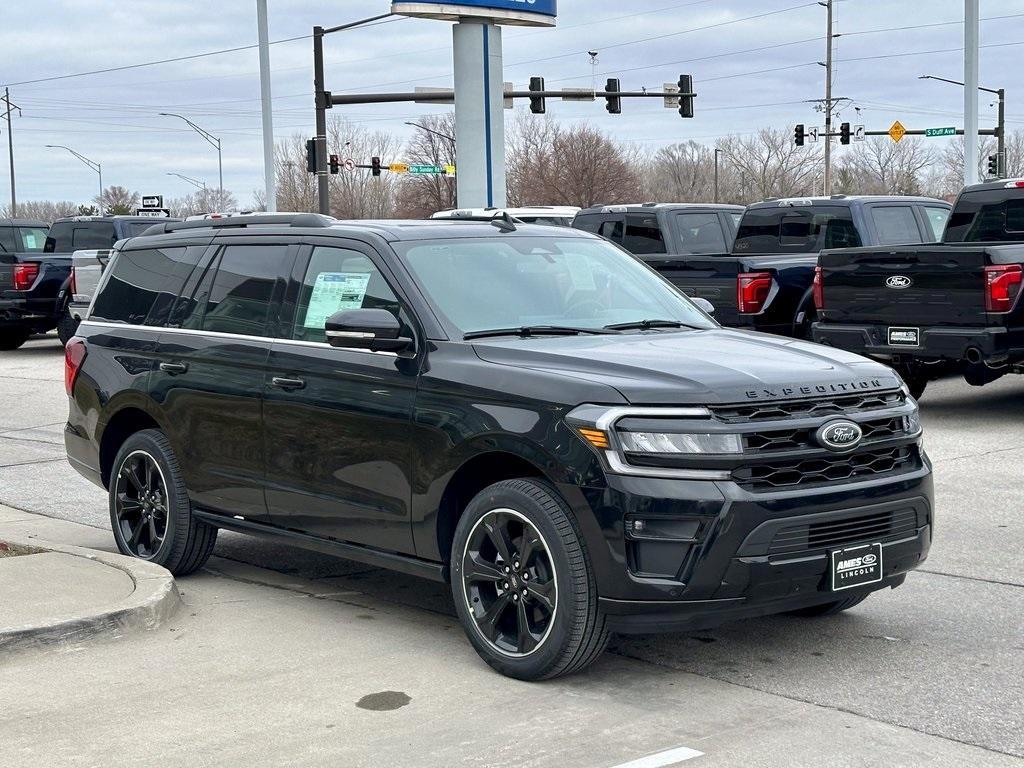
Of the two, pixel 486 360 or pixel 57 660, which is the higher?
pixel 486 360

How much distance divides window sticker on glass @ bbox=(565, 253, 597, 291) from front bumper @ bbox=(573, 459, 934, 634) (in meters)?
1.74

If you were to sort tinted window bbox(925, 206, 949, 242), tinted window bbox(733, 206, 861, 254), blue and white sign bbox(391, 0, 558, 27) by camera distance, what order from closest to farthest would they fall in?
1. tinted window bbox(733, 206, 861, 254)
2. tinted window bbox(925, 206, 949, 242)
3. blue and white sign bbox(391, 0, 558, 27)

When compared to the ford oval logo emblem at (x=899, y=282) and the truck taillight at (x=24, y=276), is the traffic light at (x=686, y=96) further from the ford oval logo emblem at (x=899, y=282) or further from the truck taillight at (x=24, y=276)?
the ford oval logo emblem at (x=899, y=282)

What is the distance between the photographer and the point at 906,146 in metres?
117

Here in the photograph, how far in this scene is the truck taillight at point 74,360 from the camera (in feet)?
27.3

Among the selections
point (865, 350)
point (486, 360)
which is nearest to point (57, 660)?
point (486, 360)

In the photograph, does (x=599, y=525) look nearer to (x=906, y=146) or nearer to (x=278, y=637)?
(x=278, y=637)

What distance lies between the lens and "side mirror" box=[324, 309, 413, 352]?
6.05 meters

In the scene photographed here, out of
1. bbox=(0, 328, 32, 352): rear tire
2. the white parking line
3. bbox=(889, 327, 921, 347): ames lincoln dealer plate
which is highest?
bbox=(889, 327, 921, 347): ames lincoln dealer plate

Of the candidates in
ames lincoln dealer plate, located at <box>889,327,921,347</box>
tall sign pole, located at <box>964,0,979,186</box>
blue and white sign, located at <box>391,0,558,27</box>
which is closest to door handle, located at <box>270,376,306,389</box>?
ames lincoln dealer plate, located at <box>889,327,921,347</box>

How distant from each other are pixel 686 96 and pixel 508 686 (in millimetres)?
42675

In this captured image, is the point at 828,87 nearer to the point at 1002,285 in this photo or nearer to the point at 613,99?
the point at 613,99

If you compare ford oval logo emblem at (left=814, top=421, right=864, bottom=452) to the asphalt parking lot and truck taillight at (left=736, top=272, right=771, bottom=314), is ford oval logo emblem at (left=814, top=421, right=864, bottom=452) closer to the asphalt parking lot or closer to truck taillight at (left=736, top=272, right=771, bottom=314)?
the asphalt parking lot

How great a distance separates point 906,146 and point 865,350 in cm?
10966
